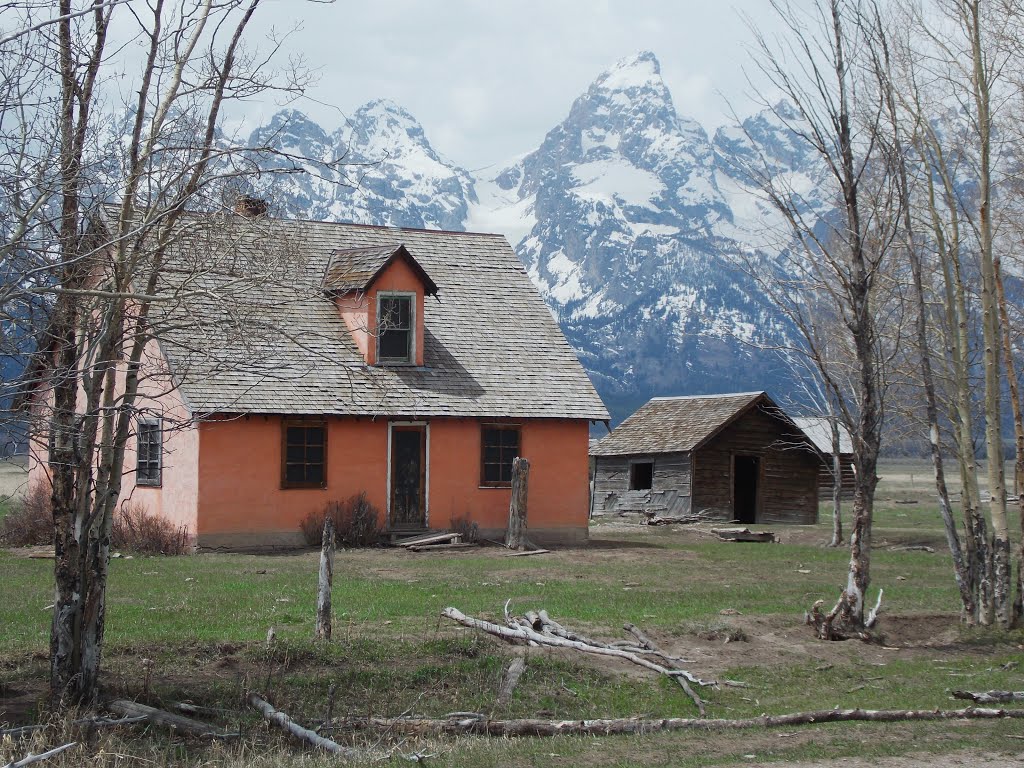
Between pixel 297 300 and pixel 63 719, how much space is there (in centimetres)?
390

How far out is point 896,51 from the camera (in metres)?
16.2

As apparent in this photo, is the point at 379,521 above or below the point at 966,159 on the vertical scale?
below

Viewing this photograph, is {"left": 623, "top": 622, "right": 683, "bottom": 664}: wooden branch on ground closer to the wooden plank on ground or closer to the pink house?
the pink house

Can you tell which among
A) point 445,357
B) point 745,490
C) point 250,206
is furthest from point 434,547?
point 745,490

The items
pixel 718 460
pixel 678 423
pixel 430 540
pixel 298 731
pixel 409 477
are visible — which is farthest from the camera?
pixel 678 423

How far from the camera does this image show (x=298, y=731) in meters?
10.1

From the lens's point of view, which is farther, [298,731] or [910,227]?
[910,227]

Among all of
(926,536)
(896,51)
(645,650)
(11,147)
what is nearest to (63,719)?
(11,147)

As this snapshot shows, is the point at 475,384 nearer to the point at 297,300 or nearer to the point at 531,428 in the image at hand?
the point at 531,428

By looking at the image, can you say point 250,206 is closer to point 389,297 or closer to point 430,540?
point 430,540

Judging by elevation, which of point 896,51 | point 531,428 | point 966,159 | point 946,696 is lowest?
point 946,696

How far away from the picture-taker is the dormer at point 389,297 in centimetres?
2778

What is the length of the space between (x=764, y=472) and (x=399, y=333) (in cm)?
1952

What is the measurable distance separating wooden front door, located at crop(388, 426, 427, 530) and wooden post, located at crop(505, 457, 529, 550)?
6.77ft
